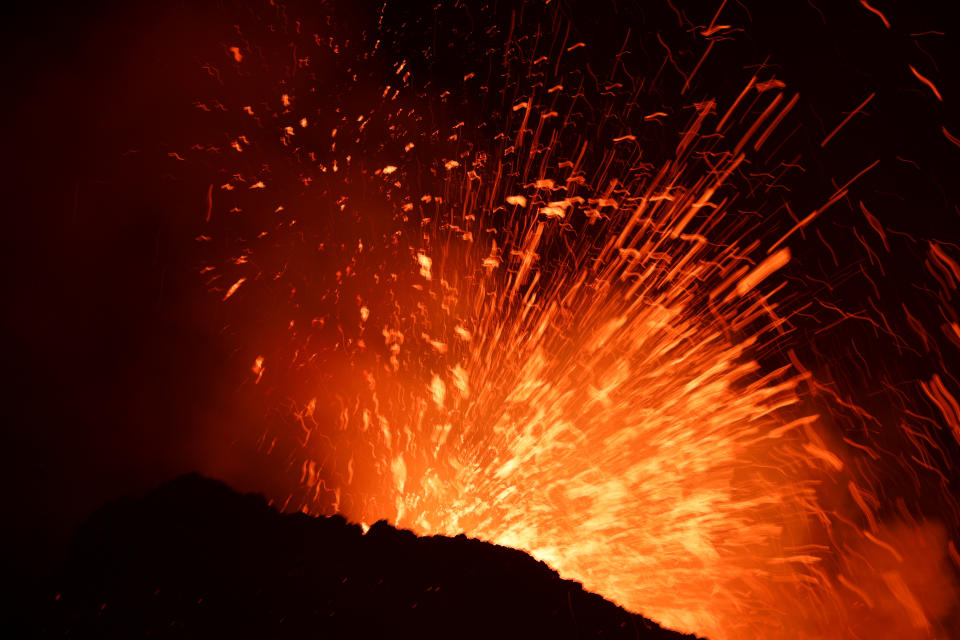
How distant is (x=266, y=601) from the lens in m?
2.91

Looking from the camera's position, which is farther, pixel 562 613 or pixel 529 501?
pixel 529 501

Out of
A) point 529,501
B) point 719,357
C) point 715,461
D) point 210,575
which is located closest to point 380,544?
point 210,575

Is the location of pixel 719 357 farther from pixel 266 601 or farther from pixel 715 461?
pixel 266 601

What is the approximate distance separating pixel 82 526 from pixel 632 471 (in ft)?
16.3

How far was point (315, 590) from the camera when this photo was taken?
116 inches

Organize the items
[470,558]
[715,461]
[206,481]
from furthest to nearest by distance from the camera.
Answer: [715,461]
[206,481]
[470,558]

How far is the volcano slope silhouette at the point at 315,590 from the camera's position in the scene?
9.14 ft

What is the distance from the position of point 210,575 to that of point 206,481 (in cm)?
121

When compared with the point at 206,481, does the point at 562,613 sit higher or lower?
higher

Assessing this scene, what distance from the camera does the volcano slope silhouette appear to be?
2.79 meters

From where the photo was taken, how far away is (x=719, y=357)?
6.12 m

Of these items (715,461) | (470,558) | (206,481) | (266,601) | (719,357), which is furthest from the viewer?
(715,461)

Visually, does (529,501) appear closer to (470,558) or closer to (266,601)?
(470,558)

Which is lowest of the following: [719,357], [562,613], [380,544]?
[719,357]
